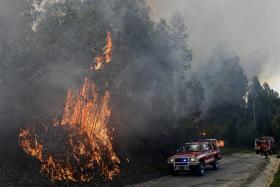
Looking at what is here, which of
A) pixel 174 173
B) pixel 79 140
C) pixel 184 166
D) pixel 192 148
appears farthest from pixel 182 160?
pixel 79 140

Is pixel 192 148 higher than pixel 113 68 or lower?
lower

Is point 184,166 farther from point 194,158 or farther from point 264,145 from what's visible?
point 264,145

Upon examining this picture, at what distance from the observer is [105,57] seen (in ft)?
71.7

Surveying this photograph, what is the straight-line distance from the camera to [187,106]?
3391 centimetres

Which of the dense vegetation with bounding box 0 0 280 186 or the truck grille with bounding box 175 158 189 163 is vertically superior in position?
the dense vegetation with bounding box 0 0 280 186

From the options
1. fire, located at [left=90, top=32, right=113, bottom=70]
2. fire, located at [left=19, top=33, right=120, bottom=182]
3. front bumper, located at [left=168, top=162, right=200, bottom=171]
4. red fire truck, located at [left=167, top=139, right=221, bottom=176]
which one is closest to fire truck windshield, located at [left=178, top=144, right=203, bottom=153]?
red fire truck, located at [left=167, top=139, right=221, bottom=176]

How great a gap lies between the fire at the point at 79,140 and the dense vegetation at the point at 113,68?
1.94ft

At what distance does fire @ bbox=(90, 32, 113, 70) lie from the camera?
21.3 m

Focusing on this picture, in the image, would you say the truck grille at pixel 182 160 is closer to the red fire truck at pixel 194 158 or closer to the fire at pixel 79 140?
the red fire truck at pixel 194 158

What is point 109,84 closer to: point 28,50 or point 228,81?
point 28,50

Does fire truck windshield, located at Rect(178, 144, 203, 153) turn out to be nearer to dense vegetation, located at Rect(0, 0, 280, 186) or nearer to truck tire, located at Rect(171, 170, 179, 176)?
truck tire, located at Rect(171, 170, 179, 176)

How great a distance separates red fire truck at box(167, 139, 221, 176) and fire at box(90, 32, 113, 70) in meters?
7.09

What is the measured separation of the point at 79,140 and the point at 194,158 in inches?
276

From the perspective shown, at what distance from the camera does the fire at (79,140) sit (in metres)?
17.5
